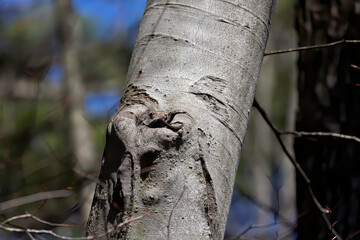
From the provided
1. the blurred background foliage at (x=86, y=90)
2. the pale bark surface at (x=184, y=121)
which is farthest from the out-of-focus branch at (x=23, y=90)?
the pale bark surface at (x=184, y=121)

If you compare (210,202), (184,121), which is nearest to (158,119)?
(184,121)

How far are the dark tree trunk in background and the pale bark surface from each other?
892 mm

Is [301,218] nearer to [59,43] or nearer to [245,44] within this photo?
[245,44]

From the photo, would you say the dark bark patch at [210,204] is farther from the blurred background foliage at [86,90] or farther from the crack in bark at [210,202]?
the blurred background foliage at [86,90]

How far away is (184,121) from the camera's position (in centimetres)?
95

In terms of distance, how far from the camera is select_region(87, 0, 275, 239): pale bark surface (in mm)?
925

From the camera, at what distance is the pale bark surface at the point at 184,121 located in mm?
925

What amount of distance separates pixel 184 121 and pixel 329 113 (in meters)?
1.18

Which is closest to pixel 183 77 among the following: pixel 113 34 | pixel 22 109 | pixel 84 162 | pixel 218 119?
pixel 218 119

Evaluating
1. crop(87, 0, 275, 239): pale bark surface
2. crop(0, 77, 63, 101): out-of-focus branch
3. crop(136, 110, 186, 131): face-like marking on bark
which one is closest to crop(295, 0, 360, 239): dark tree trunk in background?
crop(87, 0, 275, 239): pale bark surface

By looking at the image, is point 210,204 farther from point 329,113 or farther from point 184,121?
point 329,113

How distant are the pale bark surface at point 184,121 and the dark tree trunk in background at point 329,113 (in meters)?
0.89

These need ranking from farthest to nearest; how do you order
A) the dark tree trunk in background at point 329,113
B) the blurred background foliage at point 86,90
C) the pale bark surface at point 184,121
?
the blurred background foliage at point 86,90, the dark tree trunk in background at point 329,113, the pale bark surface at point 184,121

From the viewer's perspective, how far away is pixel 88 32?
723cm
